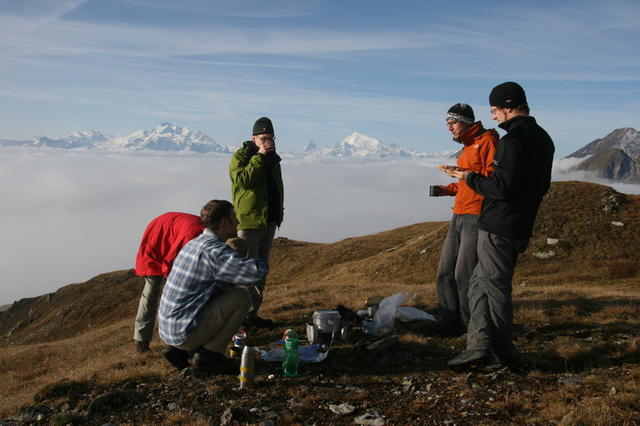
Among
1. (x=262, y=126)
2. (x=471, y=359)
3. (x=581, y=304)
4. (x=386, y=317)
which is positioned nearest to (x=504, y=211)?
(x=471, y=359)

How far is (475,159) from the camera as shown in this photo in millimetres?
7391

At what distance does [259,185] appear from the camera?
9.05 metres

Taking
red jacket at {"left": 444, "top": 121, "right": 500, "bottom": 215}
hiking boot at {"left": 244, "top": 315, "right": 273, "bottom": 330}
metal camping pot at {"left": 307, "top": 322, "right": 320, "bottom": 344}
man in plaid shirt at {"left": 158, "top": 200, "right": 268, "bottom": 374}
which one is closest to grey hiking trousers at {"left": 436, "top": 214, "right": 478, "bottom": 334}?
red jacket at {"left": 444, "top": 121, "right": 500, "bottom": 215}

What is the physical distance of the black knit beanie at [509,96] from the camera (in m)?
6.14

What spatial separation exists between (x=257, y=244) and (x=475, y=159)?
432 cm

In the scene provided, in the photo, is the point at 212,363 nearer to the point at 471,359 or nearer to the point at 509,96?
the point at 471,359

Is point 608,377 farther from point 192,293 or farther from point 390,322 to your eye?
point 192,293

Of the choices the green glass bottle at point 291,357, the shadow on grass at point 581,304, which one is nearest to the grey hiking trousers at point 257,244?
the green glass bottle at point 291,357

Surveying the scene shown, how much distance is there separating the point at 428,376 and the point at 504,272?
5.94ft

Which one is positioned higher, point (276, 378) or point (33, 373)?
point (276, 378)

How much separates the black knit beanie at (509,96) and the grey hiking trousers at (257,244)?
4850 millimetres

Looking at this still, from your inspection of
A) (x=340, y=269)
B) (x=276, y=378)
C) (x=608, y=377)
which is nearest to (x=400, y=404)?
(x=276, y=378)

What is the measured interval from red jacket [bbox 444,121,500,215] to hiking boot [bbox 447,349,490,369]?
7.07 feet

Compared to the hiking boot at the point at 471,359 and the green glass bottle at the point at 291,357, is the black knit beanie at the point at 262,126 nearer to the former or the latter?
the green glass bottle at the point at 291,357
